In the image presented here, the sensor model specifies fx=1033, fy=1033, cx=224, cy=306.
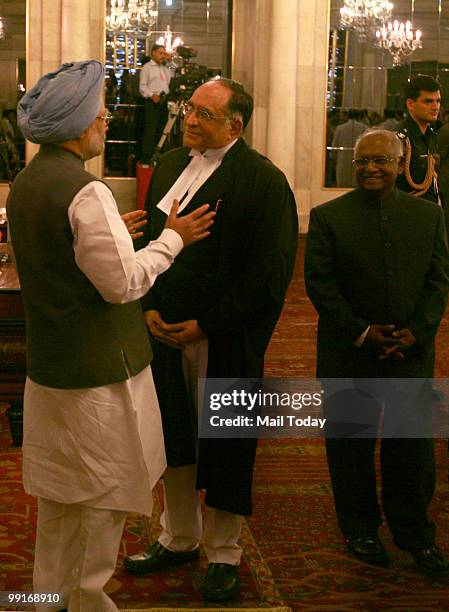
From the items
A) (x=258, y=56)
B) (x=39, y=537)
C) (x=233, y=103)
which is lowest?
(x=39, y=537)

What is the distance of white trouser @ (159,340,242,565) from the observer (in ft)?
11.5

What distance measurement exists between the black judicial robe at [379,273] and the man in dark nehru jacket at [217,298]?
31 cm

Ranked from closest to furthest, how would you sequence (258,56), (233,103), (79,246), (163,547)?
(79,246) → (233,103) → (163,547) → (258,56)

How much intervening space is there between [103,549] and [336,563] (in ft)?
3.85

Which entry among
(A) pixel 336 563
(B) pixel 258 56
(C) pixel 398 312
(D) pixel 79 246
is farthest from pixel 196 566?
(B) pixel 258 56

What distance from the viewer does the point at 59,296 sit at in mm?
2779

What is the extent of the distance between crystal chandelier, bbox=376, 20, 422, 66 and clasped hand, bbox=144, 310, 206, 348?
38.5 ft

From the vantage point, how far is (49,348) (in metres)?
2.84

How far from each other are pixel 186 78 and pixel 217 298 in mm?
10587

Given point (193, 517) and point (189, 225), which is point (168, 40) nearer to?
point (193, 517)

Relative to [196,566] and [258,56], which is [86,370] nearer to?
[196,566]

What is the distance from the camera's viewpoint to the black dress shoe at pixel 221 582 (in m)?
3.42

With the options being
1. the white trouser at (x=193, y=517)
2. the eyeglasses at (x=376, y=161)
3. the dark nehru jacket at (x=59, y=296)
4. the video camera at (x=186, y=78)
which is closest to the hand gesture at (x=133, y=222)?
the dark nehru jacket at (x=59, y=296)

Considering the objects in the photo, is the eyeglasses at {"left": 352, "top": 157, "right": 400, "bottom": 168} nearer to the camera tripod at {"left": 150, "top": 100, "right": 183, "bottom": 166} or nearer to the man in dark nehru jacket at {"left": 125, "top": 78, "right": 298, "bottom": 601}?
the man in dark nehru jacket at {"left": 125, "top": 78, "right": 298, "bottom": 601}
